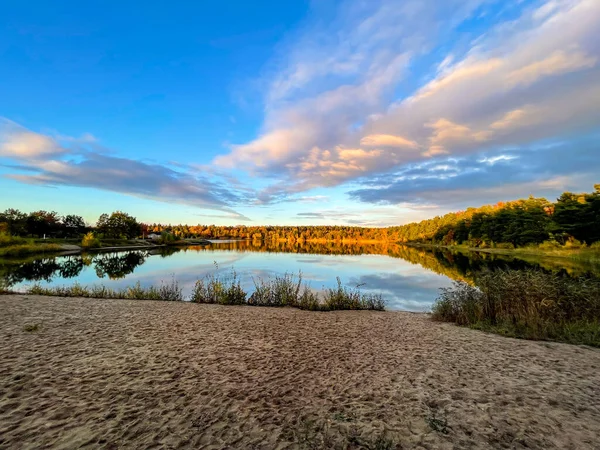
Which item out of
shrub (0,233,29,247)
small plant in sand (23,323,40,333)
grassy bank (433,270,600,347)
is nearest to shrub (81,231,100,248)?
shrub (0,233,29,247)

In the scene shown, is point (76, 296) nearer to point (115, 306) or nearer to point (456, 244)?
point (115, 306)

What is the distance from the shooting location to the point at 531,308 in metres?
9.77

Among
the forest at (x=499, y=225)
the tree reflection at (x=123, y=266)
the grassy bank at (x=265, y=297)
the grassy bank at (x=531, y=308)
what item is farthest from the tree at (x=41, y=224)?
the grassy bank at (x=531, y=308)

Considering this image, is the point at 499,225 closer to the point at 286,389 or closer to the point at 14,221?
the point at 286,389

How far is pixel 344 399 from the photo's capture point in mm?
4602

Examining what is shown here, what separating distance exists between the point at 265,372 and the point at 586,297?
35.9ft

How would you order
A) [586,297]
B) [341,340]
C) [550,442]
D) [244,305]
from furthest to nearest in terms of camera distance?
[244,305]
[586,297]
[341,340]
[550,442]

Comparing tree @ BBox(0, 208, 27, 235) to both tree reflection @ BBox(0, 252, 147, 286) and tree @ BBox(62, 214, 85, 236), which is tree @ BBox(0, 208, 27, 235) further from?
tree reflection @ BBox(0, 252, 147, 286)

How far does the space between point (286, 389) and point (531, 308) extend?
30.5ft

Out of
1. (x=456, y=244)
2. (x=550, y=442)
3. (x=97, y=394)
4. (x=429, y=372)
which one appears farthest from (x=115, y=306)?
(x=456, y=244)

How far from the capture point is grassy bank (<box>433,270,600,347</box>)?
860cm

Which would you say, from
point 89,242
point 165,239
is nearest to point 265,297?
point 89,242

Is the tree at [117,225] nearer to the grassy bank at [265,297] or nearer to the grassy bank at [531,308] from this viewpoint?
the grassy bank at [265,297]

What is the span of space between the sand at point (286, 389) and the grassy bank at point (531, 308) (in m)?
1.04
